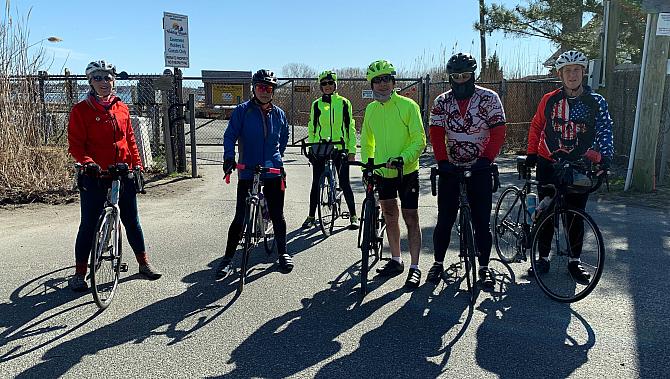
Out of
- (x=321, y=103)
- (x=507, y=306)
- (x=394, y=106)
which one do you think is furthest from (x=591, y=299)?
(x=321, y=103)

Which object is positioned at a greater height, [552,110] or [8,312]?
[552,110]

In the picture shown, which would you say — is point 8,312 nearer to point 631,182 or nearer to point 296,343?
point 296,343

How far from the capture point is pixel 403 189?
5.00 meters

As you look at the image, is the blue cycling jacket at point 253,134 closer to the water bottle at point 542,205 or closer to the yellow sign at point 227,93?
the water bottle at point 542,205

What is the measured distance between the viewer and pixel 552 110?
16.2 ft

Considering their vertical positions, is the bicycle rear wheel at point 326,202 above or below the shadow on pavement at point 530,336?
above

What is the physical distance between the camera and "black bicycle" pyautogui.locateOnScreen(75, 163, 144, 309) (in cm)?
444

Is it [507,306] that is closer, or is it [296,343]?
[296,343]

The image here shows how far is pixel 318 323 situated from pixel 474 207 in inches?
69.8

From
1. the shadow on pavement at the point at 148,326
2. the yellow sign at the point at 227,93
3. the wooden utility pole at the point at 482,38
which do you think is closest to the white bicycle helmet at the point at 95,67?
the shadow on pavement at the point at 148,326

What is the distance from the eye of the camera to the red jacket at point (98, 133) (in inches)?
182

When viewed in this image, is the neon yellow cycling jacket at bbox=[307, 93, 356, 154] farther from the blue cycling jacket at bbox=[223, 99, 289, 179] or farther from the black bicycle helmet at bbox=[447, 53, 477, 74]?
the black bicycle helmet at bbox=[447, 53, 477, 74]

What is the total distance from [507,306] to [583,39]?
516 inches

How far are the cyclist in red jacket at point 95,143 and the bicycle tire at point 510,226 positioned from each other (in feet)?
12.4
